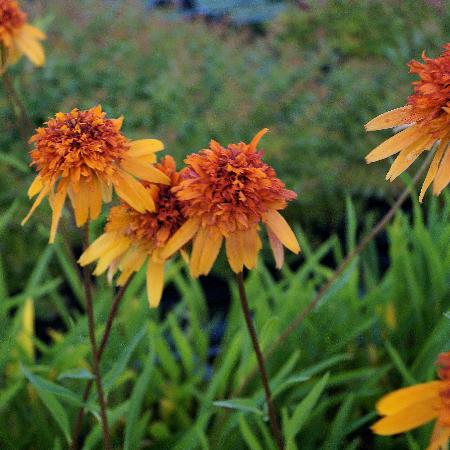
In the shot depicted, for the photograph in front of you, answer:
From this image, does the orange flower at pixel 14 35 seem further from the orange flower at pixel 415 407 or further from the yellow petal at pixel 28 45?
the orange flower at pixel 415 407

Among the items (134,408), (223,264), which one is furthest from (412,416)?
(223,264)

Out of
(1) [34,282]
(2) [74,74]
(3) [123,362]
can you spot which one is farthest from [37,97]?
(3) [123,362]

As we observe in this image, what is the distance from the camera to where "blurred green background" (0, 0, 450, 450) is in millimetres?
1038

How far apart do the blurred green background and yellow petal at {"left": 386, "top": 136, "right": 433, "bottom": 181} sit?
26 centimetres

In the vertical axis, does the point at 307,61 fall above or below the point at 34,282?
above

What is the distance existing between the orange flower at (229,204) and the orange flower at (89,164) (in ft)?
0.14

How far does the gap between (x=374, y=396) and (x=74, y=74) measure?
191cm

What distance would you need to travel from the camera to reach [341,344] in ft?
3.63

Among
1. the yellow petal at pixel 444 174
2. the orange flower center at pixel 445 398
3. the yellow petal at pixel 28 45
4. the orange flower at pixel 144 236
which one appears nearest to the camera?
the orange flower center at pixel 445 398

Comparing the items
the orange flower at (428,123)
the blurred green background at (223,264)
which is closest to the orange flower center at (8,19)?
the blurred green background at (223,264)

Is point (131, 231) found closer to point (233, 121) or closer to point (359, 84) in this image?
point (233, 121)

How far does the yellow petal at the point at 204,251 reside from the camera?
61 centimetres

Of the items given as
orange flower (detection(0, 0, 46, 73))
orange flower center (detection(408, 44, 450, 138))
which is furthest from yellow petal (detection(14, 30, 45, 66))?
orange flower center (detection(408, 44, 450, 138))

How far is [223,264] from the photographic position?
204 cm
